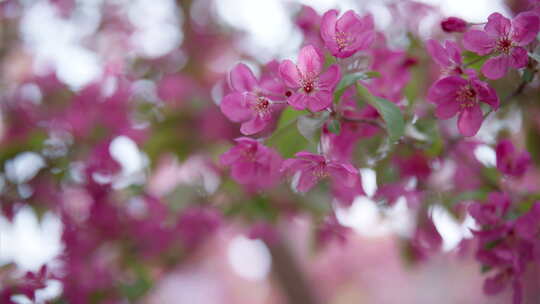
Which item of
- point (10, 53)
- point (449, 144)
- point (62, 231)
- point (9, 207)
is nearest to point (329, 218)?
point (449, 144)

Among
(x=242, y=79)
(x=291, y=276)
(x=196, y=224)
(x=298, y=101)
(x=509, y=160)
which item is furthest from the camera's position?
(x=291, y=276)

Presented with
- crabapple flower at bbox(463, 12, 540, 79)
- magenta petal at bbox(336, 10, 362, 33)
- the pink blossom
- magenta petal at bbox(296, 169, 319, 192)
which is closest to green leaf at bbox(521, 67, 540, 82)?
crabapple flower at bbox(463, 12, 540, 79)

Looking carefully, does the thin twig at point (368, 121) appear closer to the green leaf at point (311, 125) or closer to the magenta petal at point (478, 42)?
the green leaf at point (311, 125)

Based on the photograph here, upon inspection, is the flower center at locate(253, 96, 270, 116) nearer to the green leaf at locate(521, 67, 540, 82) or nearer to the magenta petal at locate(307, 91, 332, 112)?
the magenta petal at locate(307, 91, 332, 112)

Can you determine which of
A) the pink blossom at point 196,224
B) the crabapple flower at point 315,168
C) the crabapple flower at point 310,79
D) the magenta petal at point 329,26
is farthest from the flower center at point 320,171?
the pink blossom at point 196,224

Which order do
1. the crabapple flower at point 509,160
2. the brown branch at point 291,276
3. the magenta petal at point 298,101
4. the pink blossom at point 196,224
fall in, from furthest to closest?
the brown branch at point 291,276
the pink blossom at point 196,224
the crabapple flower at point 509,160
the magenta petal at point 298,101

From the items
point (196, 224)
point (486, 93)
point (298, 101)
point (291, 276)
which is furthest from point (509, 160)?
point (291, 276)

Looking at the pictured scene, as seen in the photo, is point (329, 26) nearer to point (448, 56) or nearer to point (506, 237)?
point (448, 56)
